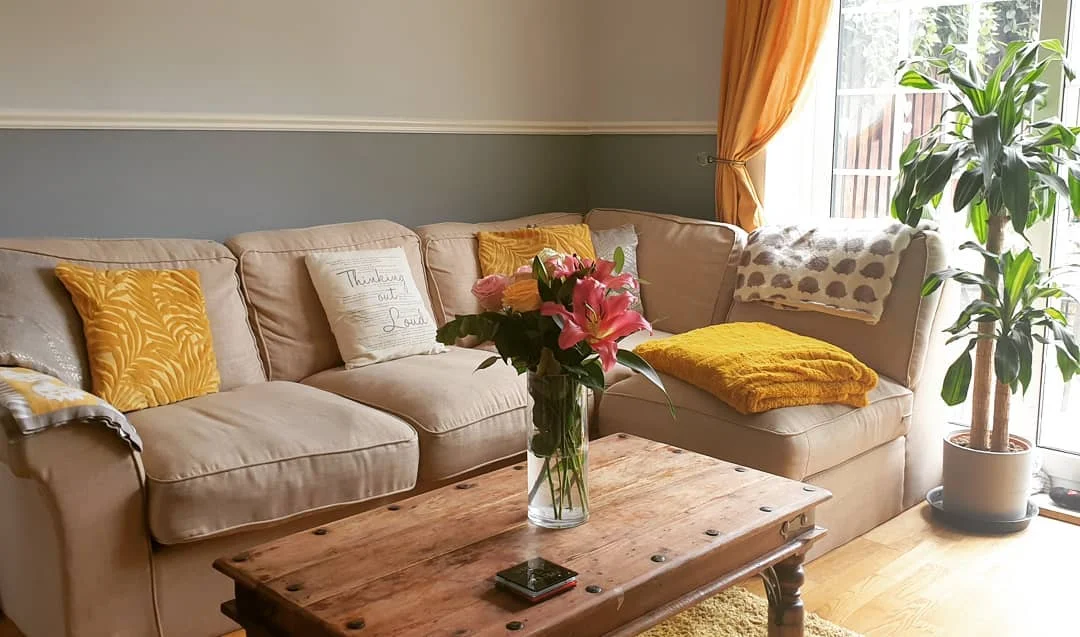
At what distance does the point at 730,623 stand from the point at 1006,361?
1.15m

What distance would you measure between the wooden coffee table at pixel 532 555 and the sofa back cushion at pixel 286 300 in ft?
4.04

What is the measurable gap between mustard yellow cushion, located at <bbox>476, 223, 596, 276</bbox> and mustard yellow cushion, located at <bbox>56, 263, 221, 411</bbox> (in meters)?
1.11

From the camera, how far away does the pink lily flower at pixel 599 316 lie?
5.51 feet

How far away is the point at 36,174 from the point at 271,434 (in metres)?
1.21

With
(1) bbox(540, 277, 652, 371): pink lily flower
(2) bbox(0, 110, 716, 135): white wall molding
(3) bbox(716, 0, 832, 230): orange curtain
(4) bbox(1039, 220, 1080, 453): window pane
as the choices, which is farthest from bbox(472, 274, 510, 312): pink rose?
(4) bbox(1039, 220, 1080, 453): window pane

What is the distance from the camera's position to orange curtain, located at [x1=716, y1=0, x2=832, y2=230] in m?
3.54

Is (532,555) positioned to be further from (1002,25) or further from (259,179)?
(1002,25)

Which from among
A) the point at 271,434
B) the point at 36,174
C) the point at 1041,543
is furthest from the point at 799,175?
the point at 36,174

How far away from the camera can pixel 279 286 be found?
3.09m

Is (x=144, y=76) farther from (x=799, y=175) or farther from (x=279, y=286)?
(x=799, y=175)

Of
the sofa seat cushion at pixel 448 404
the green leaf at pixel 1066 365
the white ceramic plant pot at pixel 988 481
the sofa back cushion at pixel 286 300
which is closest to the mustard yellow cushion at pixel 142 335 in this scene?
the sofa back cushion at pixel 286 300

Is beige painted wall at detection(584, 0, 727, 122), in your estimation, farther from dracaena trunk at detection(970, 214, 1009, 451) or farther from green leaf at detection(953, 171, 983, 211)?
dracaena trunk at detection(970, 214, 1009, 451)

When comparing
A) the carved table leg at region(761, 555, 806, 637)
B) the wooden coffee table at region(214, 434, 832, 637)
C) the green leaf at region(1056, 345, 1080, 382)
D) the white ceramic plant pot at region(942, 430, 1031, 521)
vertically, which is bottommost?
the white ceramic plant pot at region(942, 430, 1031, 521)

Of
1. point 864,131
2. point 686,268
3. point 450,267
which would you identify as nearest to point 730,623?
point 686,268
